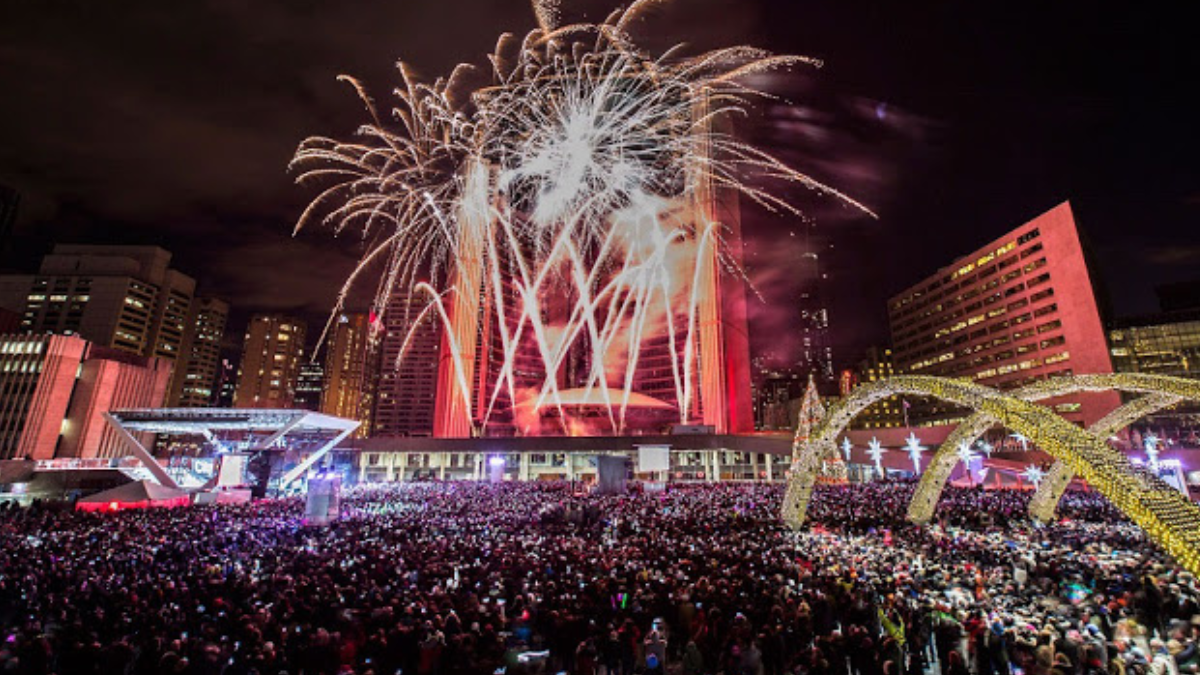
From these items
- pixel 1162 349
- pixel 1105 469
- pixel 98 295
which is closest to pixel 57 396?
pixel 98 295

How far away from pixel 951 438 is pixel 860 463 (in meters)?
43.4

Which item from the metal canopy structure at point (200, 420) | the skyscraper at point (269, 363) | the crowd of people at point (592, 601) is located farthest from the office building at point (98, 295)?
the crowd of people at point (592, 601)

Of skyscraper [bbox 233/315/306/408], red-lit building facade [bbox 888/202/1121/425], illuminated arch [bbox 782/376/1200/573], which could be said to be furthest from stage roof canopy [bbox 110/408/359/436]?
skyscraper [bbox 233/315/306/408]

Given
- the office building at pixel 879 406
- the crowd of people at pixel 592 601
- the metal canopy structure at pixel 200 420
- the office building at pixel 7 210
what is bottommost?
the crowd of people at pixel 592 601

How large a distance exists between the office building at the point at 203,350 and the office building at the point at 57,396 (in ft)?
246

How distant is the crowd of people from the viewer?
838 cm

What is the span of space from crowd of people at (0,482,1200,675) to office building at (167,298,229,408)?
15701 cm

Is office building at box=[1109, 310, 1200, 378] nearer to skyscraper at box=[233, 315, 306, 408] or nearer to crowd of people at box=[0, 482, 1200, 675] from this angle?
crowd of people at box=[0, 482, 1200, 675]

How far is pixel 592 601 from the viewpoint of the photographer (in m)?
10.9

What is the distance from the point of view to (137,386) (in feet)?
258

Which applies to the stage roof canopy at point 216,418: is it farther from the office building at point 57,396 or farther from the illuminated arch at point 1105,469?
the illuminated arch at point 1105,469

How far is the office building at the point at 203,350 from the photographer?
15125cm

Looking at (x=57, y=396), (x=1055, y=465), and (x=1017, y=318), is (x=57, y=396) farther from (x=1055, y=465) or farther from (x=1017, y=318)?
(x=1017, y=318)

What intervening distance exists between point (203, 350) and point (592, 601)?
628ft
